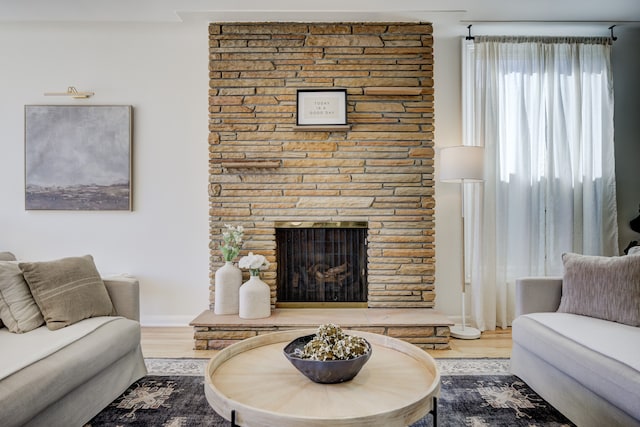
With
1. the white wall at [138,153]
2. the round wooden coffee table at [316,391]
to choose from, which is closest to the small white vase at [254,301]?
the white wall at [138,153]

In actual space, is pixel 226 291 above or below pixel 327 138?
below

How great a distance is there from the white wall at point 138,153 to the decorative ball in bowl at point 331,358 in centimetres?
236

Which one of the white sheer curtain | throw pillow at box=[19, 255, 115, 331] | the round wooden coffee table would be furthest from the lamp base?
throw pillow at box=[19, 255, 115, 331]

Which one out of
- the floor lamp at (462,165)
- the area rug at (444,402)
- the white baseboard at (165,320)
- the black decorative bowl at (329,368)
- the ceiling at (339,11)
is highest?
the ceiling at (339,11)

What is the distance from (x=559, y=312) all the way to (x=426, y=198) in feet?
4.55

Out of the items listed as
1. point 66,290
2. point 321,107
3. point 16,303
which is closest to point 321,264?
point 321,107

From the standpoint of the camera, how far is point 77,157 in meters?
3.68

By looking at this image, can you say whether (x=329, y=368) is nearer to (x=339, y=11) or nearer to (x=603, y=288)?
(x=603, y=288)

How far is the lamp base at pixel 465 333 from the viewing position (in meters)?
3.30

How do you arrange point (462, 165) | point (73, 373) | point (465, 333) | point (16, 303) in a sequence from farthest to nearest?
point (465, 333), point (462, 165), point (16, 303), point (73, 373)

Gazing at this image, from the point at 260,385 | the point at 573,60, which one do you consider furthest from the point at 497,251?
the point at 260,385

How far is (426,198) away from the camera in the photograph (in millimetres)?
3479

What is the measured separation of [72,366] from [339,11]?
299 cm

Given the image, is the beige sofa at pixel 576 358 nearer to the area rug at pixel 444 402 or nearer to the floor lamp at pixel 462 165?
the area rug at pixel 444 402
